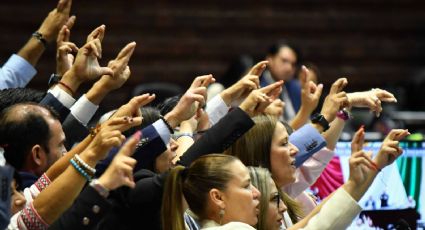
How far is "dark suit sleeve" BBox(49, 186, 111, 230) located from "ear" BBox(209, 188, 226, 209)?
19.4 inches

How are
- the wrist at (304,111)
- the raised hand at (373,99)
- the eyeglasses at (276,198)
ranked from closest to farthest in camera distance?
1. the eyeglasses at (276,198)
2. the raised hand at (373,99)
3. the wrist at (304,111)

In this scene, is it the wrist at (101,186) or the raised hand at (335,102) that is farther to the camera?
the raised hand at (335,102)

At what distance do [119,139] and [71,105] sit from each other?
38.1 inches

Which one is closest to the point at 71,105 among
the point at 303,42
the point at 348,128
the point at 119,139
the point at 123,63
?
the point at 123,63

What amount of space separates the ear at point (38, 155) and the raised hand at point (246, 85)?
913mm

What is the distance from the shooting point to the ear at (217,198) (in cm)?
304

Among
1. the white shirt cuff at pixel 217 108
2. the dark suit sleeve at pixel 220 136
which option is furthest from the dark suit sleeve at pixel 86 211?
the white shirt cuff at pixel 217 108

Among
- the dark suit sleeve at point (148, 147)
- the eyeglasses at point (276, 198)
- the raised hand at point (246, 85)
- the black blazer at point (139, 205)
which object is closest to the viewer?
the black blazer at point (139, 205)

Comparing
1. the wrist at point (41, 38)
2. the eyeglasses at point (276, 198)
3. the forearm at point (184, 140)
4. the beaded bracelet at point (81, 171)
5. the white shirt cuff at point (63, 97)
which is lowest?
the eyeglasses at point (276, 198)

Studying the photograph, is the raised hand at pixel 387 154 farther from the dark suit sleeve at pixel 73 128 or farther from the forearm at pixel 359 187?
the dark suit sleeve at pixel 73 128

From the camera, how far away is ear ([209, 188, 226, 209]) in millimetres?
3035

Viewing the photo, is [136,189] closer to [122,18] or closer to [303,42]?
[122,18]

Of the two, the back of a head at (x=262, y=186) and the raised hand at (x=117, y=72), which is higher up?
the raised hand at (x=117, y=72)

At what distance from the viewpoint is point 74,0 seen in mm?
7703
